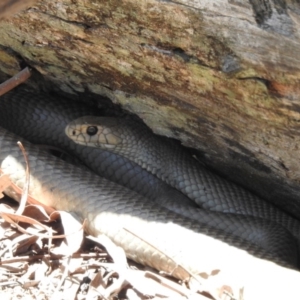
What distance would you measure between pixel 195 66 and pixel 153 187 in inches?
51.7

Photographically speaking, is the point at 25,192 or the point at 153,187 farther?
the point at 153,187

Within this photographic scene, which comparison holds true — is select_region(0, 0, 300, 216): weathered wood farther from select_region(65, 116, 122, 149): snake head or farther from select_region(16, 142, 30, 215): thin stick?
select_region(16, 142, 30, 215): thin stick

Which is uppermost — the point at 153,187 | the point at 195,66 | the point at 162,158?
the point at 195,66

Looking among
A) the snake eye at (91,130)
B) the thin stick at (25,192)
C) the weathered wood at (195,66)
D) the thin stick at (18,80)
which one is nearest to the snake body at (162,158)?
the snake eye at (91,130)

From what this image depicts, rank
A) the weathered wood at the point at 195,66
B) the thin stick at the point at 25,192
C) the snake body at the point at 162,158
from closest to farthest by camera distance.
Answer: the weathered wood at the point at 195,66 < the thin stick at the point at 25,192 < the snake body at the point at 162,158

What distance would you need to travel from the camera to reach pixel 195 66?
268 cm

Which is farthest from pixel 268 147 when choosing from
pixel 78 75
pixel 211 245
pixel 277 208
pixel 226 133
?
pixel 78 75

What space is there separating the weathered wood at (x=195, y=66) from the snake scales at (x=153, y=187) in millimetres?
159

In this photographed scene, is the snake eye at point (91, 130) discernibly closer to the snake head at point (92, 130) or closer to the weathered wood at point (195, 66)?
the snake head at point (92, 130)

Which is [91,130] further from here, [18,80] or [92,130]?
[18,80]

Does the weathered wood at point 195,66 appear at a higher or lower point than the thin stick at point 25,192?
higher

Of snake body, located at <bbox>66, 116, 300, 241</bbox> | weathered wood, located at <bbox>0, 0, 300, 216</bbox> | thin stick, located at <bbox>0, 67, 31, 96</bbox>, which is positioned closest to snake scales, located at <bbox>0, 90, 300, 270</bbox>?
snake body, located at <bbox>66, 116, 300, 241</bbox>

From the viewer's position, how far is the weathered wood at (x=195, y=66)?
2.40 metres

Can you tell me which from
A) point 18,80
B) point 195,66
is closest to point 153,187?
point 195,66
